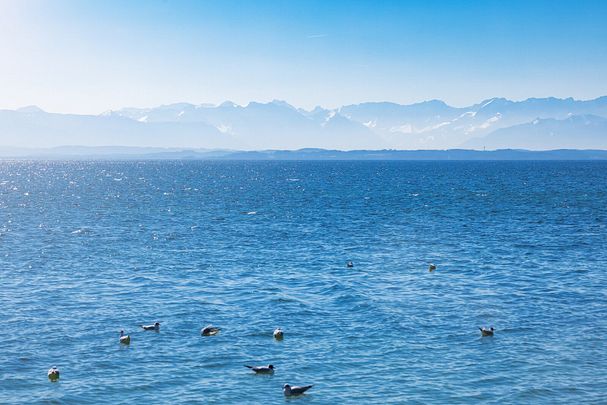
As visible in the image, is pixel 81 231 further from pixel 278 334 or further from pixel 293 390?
pixel 293 390

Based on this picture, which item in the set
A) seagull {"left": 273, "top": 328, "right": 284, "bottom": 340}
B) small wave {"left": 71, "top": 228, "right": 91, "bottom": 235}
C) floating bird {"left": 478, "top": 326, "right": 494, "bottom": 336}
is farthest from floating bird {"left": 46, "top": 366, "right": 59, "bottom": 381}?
small wave {"left": 71, "top": 228, "right": 91, "bottom": 235}

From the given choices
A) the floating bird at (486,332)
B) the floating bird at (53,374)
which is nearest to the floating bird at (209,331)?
the floating bird at (53,374)

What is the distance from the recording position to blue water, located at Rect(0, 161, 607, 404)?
29250mm

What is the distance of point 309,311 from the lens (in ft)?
136

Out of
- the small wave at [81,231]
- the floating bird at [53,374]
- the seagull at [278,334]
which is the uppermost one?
the small wave at [81,231]

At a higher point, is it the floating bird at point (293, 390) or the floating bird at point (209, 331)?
the floating bird at point (209, 331)

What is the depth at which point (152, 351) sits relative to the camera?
33.7 m

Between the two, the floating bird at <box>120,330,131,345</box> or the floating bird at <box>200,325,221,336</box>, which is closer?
the floating bird at <box>120,330,131,345</box>

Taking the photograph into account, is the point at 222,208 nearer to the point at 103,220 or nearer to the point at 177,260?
the point at 103,220

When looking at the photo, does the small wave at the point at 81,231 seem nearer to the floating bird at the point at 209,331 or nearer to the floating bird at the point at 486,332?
the floating bird at the point at 209,331

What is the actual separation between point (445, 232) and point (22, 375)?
194 ft

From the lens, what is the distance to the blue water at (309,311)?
96.0 ft

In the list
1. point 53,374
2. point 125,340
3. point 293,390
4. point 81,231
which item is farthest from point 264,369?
point 81,231

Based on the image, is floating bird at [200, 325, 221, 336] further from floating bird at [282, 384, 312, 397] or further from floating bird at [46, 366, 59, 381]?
floating bird at [282, 384, 312, 397]
